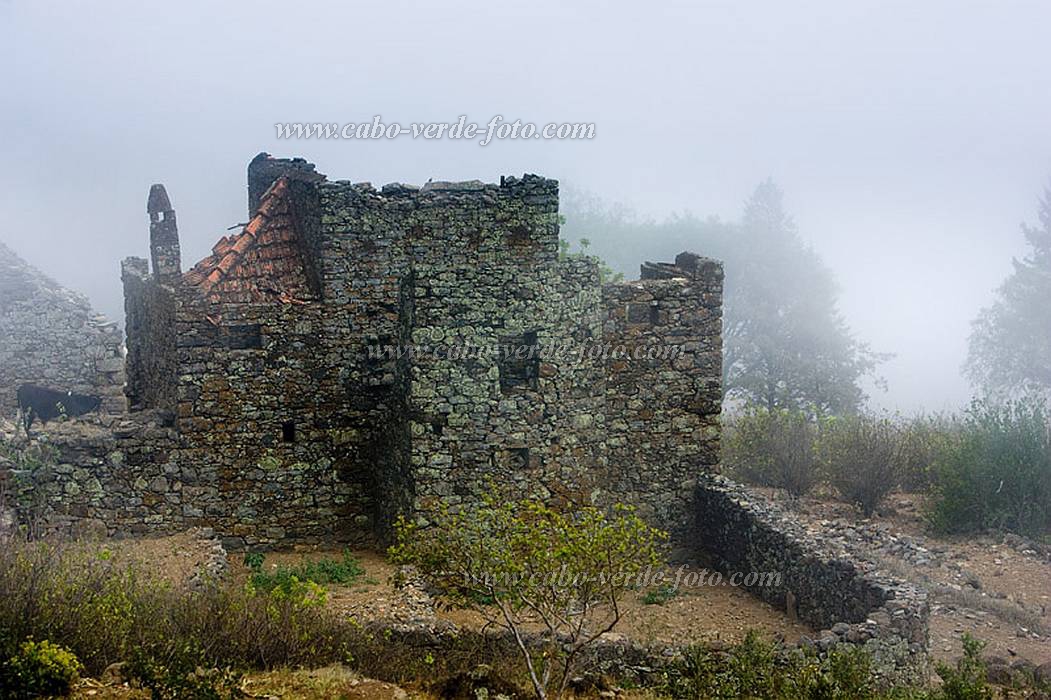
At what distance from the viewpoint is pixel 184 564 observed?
40.3 ft

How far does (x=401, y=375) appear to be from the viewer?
13305 mm

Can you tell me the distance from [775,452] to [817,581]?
8.11 meters

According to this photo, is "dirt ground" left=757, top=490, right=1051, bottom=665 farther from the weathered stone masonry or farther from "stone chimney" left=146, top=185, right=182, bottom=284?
"stone chimney" left=146, top=185, right=182, bottom=284

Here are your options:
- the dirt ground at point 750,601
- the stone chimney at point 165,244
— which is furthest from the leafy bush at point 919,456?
the stone chimney at point 165,244

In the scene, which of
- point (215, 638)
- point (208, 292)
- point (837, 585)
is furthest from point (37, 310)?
point (837, 585)

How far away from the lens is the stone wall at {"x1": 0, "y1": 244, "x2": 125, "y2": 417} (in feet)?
73.0

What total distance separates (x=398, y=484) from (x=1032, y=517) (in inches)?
463

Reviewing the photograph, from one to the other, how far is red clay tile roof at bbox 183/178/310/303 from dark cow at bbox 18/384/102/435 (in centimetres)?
806

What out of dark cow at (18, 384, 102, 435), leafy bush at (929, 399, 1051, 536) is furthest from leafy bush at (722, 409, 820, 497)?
dark cow at (18, 384, 102, 435)

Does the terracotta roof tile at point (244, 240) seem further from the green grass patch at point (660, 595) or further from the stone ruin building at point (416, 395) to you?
the green grass patch at point (660, 595)

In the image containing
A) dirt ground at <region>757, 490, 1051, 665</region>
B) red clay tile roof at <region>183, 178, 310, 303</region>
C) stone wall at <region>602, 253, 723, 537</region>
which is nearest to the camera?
dirt ground at <region>757, 490, 1051, 665</region>

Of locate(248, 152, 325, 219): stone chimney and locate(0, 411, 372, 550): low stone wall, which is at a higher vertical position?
locate(248, 152, 325, 219): stone chimney

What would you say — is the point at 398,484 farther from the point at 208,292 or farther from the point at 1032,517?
the point at 1032,517

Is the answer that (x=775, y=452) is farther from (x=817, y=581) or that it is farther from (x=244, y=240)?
(x=244, y=240)
